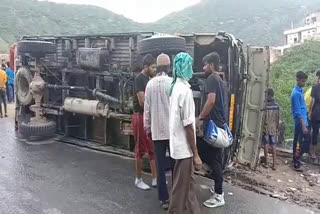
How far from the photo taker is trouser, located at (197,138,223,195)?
4707 mm

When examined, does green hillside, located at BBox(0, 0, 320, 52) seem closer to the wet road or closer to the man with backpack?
the wet road

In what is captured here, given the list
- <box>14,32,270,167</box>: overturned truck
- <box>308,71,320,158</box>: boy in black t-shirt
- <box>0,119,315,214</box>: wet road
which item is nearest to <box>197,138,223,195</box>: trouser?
<box>0,119,315,214</box>: wet road

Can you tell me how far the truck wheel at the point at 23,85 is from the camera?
8.85m

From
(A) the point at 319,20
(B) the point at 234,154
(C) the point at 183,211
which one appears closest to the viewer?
(C) the point at 183,211

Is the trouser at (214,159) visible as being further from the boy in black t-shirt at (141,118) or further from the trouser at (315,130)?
the trouser at (315,130)

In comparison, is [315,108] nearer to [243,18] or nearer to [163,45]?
[163,45]

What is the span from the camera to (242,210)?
186 inches

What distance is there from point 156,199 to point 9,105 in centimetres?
1153

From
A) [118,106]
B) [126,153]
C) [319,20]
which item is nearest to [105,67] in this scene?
[118,106]

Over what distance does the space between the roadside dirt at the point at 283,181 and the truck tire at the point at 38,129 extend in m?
4.11

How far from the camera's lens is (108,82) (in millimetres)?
7625

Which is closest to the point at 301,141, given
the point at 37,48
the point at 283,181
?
the point at 283,181

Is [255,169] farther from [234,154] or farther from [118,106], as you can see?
[118,106]

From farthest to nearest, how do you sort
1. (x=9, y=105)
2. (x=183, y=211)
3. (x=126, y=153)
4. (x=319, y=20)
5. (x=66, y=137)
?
(x=319, y=20) → (x=9, y=105) → (x=66, y=137) → (x=126, y=153) → (x=183, y=211)
